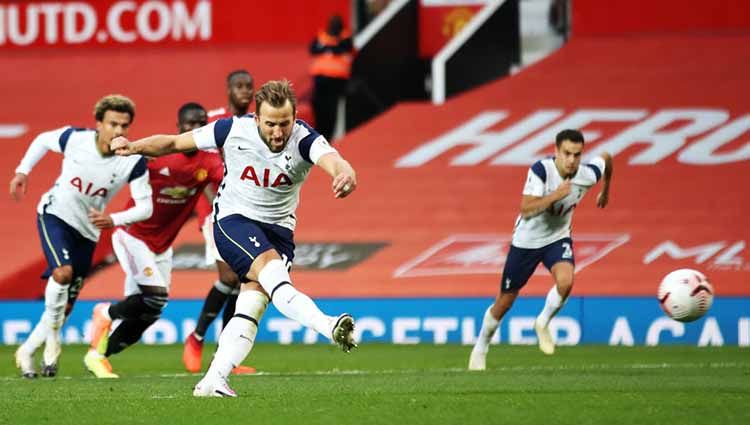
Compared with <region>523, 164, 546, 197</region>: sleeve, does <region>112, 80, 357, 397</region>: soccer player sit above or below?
above

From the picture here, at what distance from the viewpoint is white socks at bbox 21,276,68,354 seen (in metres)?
11.6

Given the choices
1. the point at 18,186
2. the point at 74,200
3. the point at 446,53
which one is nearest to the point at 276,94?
the point at 18,186

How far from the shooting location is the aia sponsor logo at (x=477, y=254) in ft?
59.7

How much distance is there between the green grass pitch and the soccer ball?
437 mm

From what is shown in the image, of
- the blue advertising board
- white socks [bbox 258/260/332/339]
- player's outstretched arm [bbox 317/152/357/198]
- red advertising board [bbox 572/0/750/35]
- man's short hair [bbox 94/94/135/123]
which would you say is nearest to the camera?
player's outstretched arm [bbox 317/152/357/198]

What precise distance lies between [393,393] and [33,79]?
15.2 meters

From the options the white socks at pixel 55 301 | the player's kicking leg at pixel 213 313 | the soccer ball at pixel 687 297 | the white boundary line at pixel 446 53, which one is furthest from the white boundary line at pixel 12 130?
the soccer ball at pixel 687 297

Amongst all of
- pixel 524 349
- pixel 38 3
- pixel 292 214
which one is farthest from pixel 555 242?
pixel 38 3

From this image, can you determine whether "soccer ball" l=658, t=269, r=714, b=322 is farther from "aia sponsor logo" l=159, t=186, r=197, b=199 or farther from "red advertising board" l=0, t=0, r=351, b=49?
"red advertising board" l=0, t=0, r=351, b=49

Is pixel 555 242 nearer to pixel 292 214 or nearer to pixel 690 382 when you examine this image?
pixel 690 382

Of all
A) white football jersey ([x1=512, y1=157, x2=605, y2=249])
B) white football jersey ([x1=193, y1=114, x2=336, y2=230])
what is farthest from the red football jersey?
white football jersey ([x1=193, y1=114, x2=336, y2=230])

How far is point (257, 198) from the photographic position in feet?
29.7

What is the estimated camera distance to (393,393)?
9.07m

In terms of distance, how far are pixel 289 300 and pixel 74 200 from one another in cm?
402
